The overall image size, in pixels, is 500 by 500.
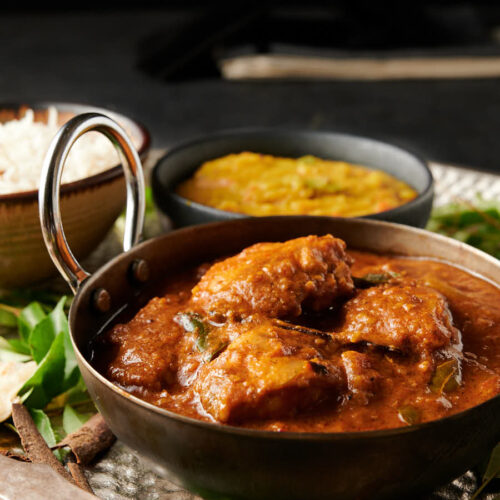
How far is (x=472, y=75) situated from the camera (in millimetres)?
5824

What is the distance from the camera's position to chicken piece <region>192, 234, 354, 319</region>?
1732mm

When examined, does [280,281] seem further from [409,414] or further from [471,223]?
[471,223]

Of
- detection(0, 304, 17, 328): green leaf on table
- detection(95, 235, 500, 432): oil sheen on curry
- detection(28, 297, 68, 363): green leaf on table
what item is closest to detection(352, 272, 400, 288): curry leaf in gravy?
detection(95, 235, 500, 432): oil sheen on curry

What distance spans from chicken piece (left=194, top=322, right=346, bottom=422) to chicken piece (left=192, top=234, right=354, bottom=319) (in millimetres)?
177

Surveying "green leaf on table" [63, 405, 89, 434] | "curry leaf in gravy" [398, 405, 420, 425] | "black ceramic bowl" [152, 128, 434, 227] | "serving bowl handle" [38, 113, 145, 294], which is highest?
"serving bowl handle" [38, 113, 145, 294]

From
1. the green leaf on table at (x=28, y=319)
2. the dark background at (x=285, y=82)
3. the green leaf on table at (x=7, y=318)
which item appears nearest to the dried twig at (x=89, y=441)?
the green leaf on table at (x=28, y=319)

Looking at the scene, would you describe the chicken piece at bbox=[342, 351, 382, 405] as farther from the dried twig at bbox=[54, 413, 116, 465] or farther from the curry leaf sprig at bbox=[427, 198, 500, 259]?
the curry leaf sprig at bbox=[427, 198, 500, 259]

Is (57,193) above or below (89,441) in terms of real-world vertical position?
above

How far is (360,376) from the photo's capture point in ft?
4.93

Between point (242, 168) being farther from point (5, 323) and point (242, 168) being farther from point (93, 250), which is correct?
point (5, 323)

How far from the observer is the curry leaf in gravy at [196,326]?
1671 mm

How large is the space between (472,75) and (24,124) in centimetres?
403

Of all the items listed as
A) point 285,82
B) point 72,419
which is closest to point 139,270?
point 72,419

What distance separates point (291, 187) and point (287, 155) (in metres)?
0.52
